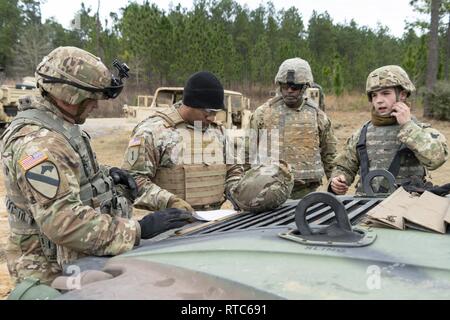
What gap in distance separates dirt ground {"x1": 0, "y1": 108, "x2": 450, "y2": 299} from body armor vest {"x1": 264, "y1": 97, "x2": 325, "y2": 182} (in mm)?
2611

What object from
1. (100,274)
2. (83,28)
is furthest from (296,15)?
(100,274)

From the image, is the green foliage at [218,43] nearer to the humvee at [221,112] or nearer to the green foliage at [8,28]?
the green foliage at [8,28]

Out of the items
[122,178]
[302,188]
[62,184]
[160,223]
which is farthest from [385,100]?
[62,184]

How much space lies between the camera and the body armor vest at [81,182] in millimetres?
2014

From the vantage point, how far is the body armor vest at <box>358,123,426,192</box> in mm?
3109

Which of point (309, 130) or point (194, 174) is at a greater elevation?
point (309, 130)

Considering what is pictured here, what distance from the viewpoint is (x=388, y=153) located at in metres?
3.15

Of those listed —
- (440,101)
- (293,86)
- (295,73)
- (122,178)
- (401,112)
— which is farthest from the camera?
(440,101)

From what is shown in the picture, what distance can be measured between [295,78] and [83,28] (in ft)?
160

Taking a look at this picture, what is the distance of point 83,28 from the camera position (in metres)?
49.2

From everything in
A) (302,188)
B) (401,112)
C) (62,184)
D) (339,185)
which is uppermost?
(401,112)

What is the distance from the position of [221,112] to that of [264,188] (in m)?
11.5

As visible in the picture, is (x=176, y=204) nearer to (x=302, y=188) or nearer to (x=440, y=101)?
(x=302, y=188)
